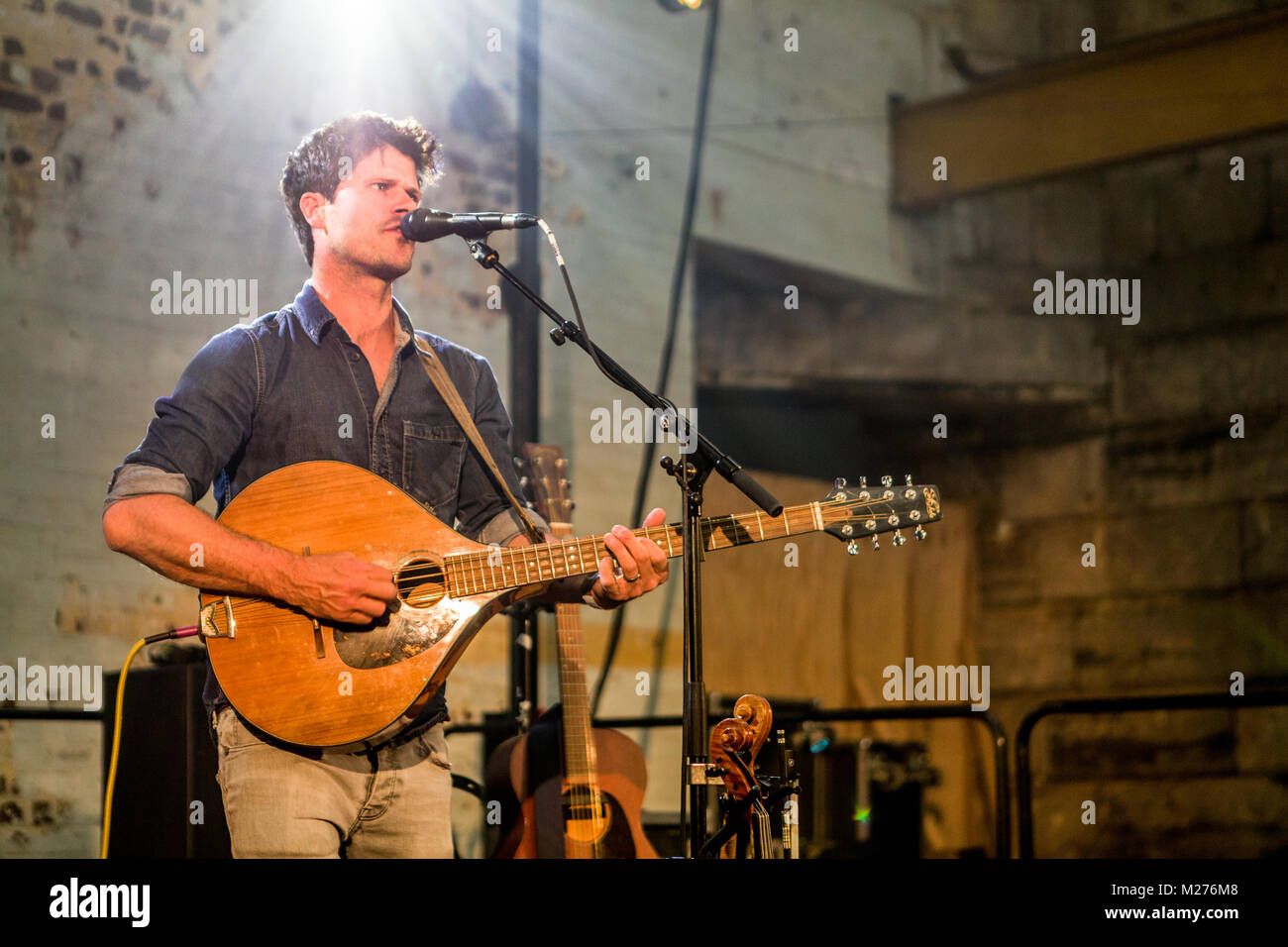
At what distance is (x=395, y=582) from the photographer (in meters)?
3.09

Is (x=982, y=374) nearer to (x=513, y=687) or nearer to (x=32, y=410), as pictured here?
(x=513, y=687)

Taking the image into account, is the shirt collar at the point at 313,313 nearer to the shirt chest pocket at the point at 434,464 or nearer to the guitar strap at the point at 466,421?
the guitar strap at the point at 466,421

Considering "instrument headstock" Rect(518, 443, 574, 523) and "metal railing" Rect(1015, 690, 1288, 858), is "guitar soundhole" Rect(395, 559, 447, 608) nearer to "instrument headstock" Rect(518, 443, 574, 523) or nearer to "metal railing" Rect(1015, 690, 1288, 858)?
"instrument headstock" Rect(518, 443, 574, 523)

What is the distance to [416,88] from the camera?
19.5 feet

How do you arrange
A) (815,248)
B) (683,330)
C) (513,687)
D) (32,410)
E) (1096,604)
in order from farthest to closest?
(1096,604)
(815,248)
(683,330)
(513,687)
(32,410)

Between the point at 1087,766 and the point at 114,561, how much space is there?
6.04m

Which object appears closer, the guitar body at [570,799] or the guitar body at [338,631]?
the guitar body at [338,631]

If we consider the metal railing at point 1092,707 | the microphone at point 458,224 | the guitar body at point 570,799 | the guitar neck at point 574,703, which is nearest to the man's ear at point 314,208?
the microphone at point 458,224

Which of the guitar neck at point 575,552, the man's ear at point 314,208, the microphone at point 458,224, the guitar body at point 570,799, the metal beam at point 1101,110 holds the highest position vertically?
the metal beam at point 1101,110

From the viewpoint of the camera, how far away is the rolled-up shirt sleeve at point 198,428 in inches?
116

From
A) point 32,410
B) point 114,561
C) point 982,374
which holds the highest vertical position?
point 982,374

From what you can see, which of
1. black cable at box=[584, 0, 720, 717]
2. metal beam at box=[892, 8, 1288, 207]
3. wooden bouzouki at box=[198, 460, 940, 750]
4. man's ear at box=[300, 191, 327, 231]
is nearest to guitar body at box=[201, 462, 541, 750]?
wooden bouzouki at box=[198, 460, 940, 750]

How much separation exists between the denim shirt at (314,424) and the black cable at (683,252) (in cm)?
327
